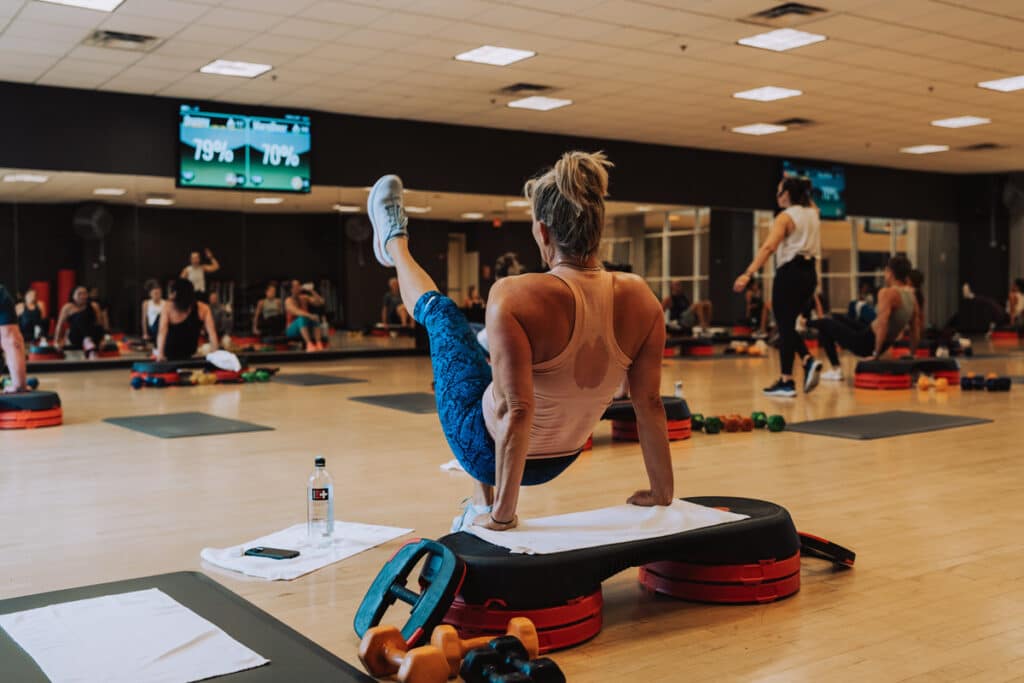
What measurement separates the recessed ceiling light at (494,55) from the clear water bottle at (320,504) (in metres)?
6.20

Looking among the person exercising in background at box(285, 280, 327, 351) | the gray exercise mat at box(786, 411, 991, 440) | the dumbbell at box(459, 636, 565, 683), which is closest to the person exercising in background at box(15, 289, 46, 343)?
the person exercising in background at box(285, 280, 327, 351)

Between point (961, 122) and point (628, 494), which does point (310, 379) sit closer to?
point (628, 494)

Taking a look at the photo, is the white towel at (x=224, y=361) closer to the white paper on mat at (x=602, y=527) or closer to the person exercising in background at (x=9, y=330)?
the person exercising in background at (x=9, y=330)

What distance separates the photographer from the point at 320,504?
3.32 m

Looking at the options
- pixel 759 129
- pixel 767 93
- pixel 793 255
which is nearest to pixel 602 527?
pixel 793 255

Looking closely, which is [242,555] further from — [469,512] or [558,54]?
[558,54]

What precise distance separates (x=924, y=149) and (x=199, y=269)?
34.7 feet

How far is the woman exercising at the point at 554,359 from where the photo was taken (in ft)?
7.76

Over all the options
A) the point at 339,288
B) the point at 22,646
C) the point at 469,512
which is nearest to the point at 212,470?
the point at 469,512

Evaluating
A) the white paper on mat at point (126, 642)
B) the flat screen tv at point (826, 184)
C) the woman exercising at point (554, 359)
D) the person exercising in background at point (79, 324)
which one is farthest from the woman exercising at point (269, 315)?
the white paper on mat at point (126, 642)

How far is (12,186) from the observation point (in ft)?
33.2

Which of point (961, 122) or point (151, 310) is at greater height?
point (961, 122)

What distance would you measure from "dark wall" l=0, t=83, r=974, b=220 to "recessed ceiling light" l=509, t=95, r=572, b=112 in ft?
4.66

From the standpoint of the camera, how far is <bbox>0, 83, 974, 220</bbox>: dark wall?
391 inches
